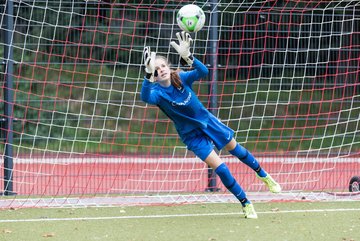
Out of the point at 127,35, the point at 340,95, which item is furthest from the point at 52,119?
the point at 340,95

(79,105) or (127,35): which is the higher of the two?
(127,35)

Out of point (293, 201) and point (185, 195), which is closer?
point (293, 201)

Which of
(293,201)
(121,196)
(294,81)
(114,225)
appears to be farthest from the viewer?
(294,81)

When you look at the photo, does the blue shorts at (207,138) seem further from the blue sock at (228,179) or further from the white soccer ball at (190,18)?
the white soccer ball at (190,18)

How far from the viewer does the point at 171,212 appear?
9.48 m

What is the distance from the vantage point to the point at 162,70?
8852 millimetres

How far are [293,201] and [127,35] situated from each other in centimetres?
340

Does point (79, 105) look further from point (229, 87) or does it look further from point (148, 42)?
point (229, 87)

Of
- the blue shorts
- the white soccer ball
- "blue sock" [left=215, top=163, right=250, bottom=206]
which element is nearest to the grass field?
"blue sock" [left=215, top=163, right=250, bottom=206]

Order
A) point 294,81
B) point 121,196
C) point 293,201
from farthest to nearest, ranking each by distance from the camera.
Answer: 1. point 294,81
2. point 121,196
3. point 293,201

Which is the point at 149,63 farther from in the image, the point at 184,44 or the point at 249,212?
the point at 249,212

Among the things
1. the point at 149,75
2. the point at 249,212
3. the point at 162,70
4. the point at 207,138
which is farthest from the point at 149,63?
the point at 249,212

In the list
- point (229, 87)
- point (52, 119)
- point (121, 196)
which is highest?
point (229, 87)

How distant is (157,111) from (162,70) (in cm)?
460
